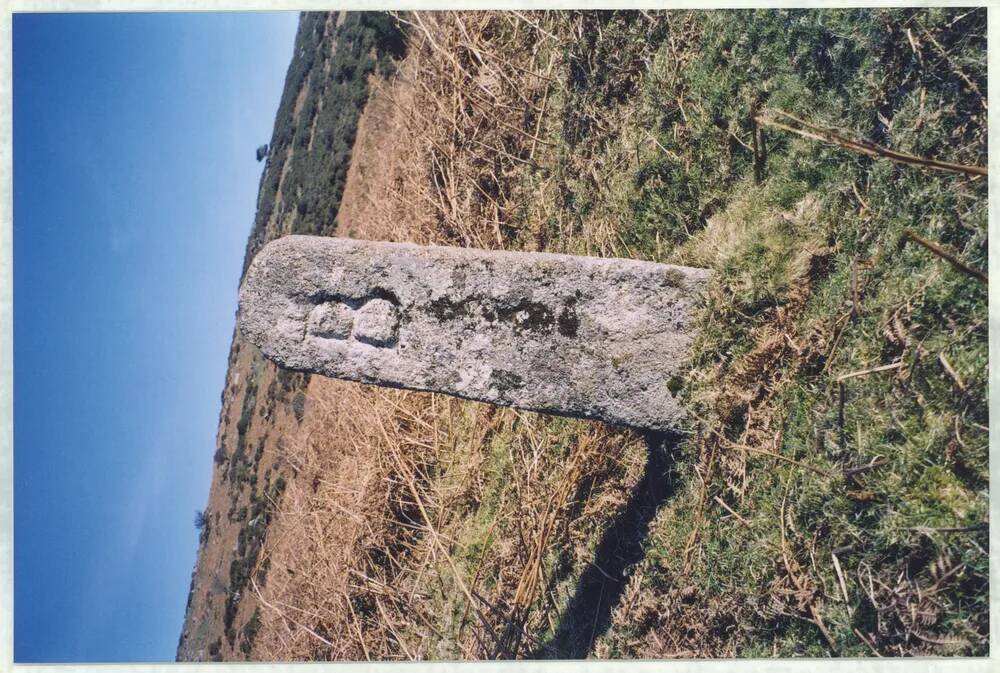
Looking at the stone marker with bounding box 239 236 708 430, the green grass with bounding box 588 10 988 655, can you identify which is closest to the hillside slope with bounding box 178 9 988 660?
the green grass with bounding box 588 10 988 655

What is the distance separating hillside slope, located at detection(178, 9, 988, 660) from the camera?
217 cm

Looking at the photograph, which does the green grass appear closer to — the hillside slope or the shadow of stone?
the hillside slope

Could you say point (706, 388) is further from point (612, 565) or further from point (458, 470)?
point (458, 470)

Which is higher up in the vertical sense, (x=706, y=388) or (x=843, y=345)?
(x=843, y=345)

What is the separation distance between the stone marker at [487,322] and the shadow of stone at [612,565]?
0.59 metres

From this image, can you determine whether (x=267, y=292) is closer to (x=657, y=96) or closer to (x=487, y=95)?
(x=657, y=96)

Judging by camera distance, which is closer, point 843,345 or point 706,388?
point 843,345

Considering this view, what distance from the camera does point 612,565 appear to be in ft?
11.1

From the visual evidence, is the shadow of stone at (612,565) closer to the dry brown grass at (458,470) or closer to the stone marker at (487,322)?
the dry brown grass at (458,470)

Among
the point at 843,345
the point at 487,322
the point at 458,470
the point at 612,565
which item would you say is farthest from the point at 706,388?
the point at 458,470

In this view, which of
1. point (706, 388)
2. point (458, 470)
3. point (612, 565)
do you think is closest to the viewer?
point (706, 388)

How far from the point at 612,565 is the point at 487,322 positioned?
1.62m

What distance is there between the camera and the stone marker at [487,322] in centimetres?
246

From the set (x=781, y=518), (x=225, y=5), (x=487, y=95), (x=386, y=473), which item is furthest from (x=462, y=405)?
(x=225, y=5)
